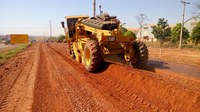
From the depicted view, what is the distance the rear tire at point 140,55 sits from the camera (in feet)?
34.7

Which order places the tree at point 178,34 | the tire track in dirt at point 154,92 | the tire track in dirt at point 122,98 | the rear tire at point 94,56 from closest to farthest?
the tire track in dirt at point 154,92, the tire track in dirt at point 122,98, the rear tire at point 94,56, the tree at point 178,34

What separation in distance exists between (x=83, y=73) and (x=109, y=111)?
5.05m

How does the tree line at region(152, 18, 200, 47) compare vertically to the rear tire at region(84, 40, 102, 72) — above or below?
above

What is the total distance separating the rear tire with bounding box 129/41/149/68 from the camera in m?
10.6

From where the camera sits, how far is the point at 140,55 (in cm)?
1060

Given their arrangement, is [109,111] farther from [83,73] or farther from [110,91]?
[83,73]

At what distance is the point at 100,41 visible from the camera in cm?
956

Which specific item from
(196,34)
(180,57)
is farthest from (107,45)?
(196,34)

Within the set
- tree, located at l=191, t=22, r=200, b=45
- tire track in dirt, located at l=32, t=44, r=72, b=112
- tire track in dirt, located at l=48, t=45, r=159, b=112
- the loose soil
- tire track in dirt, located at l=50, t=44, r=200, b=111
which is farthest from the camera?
tree, located at l=191, t=22, r=200, b=45

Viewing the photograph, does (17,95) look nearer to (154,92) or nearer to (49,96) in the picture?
(49,96)

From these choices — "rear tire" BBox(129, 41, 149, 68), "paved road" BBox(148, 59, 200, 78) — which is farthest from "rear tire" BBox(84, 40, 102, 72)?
"paved road" BBox(148, 59, 200, 78)

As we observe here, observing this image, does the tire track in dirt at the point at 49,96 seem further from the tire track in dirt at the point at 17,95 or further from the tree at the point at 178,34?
the tree at the point at 178,34

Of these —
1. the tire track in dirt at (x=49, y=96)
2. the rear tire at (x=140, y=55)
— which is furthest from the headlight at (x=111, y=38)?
the tire track in dirt at (x=49, y=96)

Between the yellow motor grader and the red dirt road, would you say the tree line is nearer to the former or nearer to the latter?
the yellow motor grader
